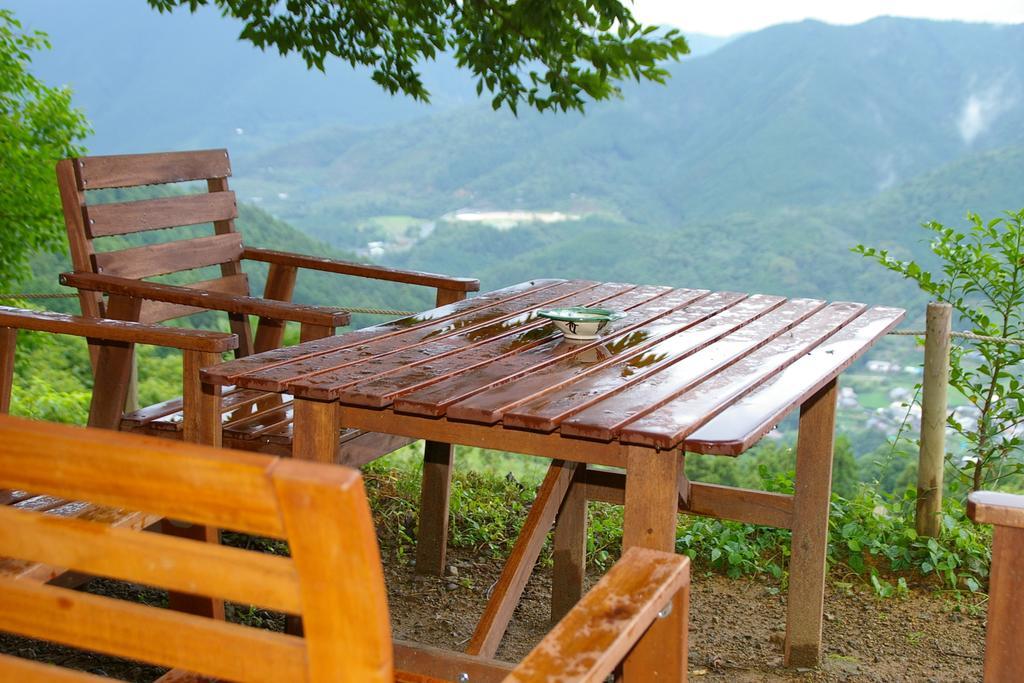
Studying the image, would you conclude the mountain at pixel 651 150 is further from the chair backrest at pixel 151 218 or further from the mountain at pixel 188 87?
the chair backrest at pixel 151 218

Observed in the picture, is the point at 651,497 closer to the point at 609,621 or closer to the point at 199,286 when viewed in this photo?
the point at 609,621

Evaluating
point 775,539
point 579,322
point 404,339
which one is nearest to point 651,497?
point 579,322

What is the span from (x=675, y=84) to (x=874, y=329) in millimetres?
29455

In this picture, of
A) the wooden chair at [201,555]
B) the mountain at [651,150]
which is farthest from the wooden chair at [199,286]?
the mountain at [651,150]

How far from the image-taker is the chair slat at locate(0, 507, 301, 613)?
2.33 feet

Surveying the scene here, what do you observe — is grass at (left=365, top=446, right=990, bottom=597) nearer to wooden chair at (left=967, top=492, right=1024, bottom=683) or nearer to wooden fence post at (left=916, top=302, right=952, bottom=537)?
wooden fence post at (left=916, top=302, right=952, bottom=537)

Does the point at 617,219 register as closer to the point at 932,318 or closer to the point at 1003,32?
the point at 1003,32

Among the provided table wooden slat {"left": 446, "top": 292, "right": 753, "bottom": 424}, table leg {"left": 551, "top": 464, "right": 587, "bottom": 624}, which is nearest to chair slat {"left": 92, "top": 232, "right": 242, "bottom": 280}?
table leg {"left": 551, "top": 464, "right": 587, "bottom": 624}

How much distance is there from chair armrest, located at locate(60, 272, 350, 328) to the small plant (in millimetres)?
2112

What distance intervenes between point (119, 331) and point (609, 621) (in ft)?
4.27

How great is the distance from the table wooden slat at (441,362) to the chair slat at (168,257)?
1.09 m

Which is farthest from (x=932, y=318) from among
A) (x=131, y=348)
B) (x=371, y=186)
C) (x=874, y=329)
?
(x=371, y=186)

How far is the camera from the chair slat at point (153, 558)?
71cm

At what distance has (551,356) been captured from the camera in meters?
1.89
